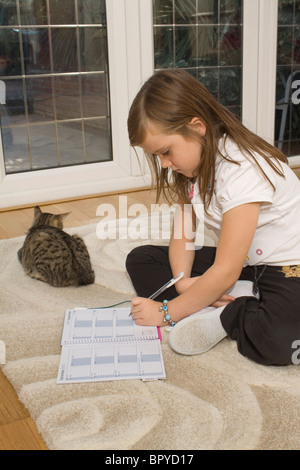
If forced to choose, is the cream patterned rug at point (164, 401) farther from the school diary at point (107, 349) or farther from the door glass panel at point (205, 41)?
the door glass panel at point (205, 41)

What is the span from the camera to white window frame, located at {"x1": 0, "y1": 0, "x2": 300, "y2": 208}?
253 centimetres

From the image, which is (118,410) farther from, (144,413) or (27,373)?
(27,373)

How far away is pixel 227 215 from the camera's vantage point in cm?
122

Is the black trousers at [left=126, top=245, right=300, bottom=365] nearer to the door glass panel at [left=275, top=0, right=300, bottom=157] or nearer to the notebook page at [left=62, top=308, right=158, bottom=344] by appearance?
the notebook page at [left=62, top=308, right=158, bottom=344]

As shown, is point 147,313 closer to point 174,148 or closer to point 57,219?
point 174,148

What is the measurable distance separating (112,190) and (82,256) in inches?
41.4

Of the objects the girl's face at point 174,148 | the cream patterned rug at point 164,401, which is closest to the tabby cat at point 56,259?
the cream patterned rug at point 164,401

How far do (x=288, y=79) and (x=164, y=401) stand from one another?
95.6 inches

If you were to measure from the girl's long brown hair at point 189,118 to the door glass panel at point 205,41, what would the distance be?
1.56m

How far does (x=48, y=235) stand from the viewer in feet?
5.63

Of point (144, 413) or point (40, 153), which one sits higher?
point (40, 153)

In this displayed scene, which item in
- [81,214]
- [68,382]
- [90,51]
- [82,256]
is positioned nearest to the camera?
[68,382]

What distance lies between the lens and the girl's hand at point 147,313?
1335 millimetres

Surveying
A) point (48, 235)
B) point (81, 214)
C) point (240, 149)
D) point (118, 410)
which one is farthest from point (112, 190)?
point (118, 410)
